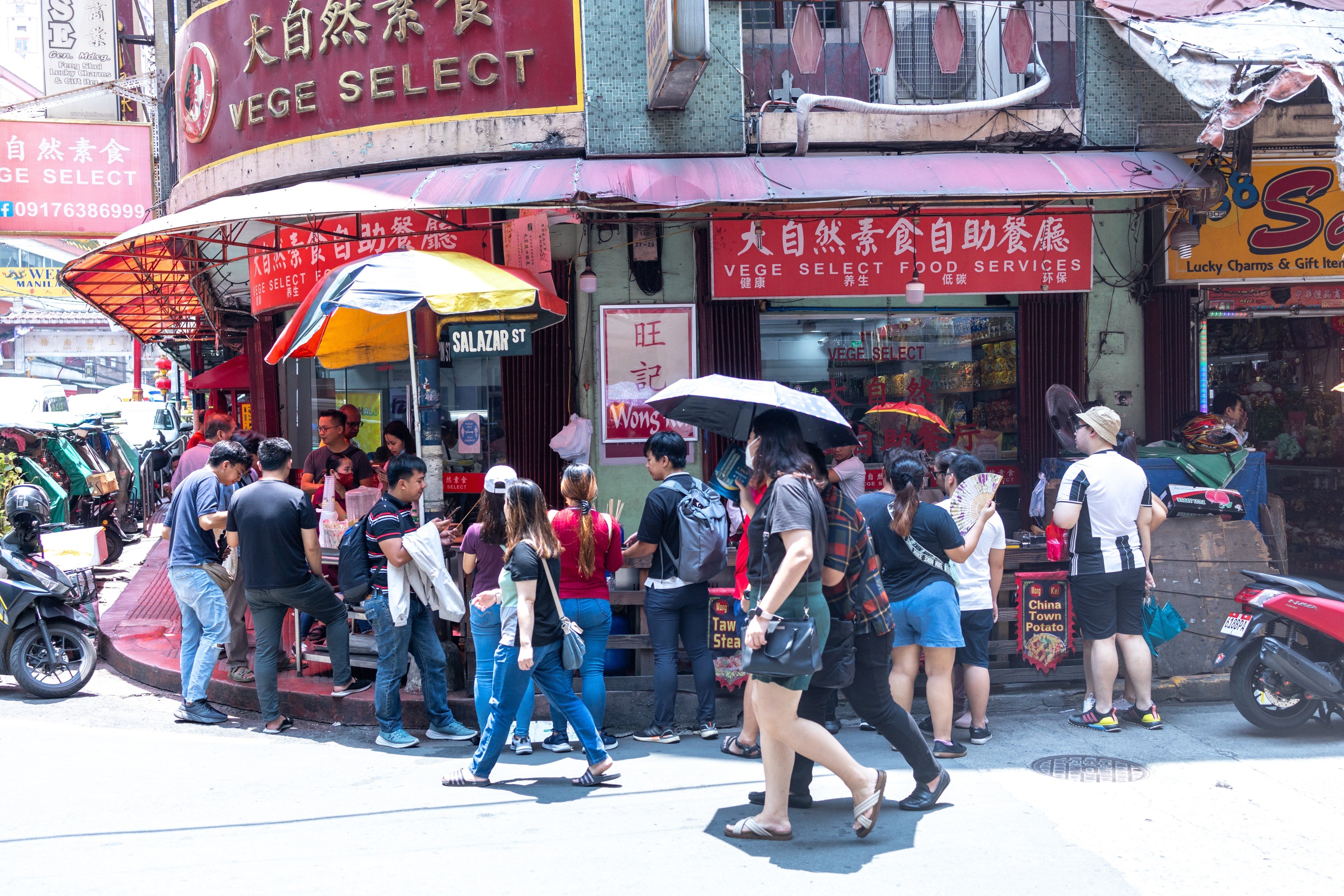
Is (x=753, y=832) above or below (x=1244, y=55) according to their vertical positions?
below

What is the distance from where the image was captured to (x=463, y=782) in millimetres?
5129

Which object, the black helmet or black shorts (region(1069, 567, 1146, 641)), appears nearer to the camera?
black shorts (region(1069, 567, 1146, 641))

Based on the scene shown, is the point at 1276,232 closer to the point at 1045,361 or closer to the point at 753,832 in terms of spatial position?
the point at 1045,361

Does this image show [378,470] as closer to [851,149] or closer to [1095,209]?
[851,149]

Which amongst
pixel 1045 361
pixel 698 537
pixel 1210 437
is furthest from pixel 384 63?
pixel 1210 437

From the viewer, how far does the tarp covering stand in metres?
6.75

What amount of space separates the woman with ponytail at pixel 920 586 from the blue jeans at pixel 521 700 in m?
1.72

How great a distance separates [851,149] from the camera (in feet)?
27.6

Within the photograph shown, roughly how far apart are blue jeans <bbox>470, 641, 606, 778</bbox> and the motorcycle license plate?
3868 millimetres

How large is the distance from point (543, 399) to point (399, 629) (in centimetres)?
327

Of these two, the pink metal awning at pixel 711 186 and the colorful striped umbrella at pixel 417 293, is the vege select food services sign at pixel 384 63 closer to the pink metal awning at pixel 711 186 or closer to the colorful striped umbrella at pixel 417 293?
the pink metal awning at pixel 711 186

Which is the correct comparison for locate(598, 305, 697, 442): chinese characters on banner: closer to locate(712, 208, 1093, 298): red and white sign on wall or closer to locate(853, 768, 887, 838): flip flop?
locate(712, 208, 1093, 298): red and white sign on wall

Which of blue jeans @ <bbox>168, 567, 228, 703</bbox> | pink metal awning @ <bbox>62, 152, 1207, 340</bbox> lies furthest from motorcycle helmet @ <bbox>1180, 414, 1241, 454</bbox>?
blue jeans @ <bbox>168, 567, 228, 703</bbox>

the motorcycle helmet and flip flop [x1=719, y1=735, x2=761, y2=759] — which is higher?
the motorcycle helmet
